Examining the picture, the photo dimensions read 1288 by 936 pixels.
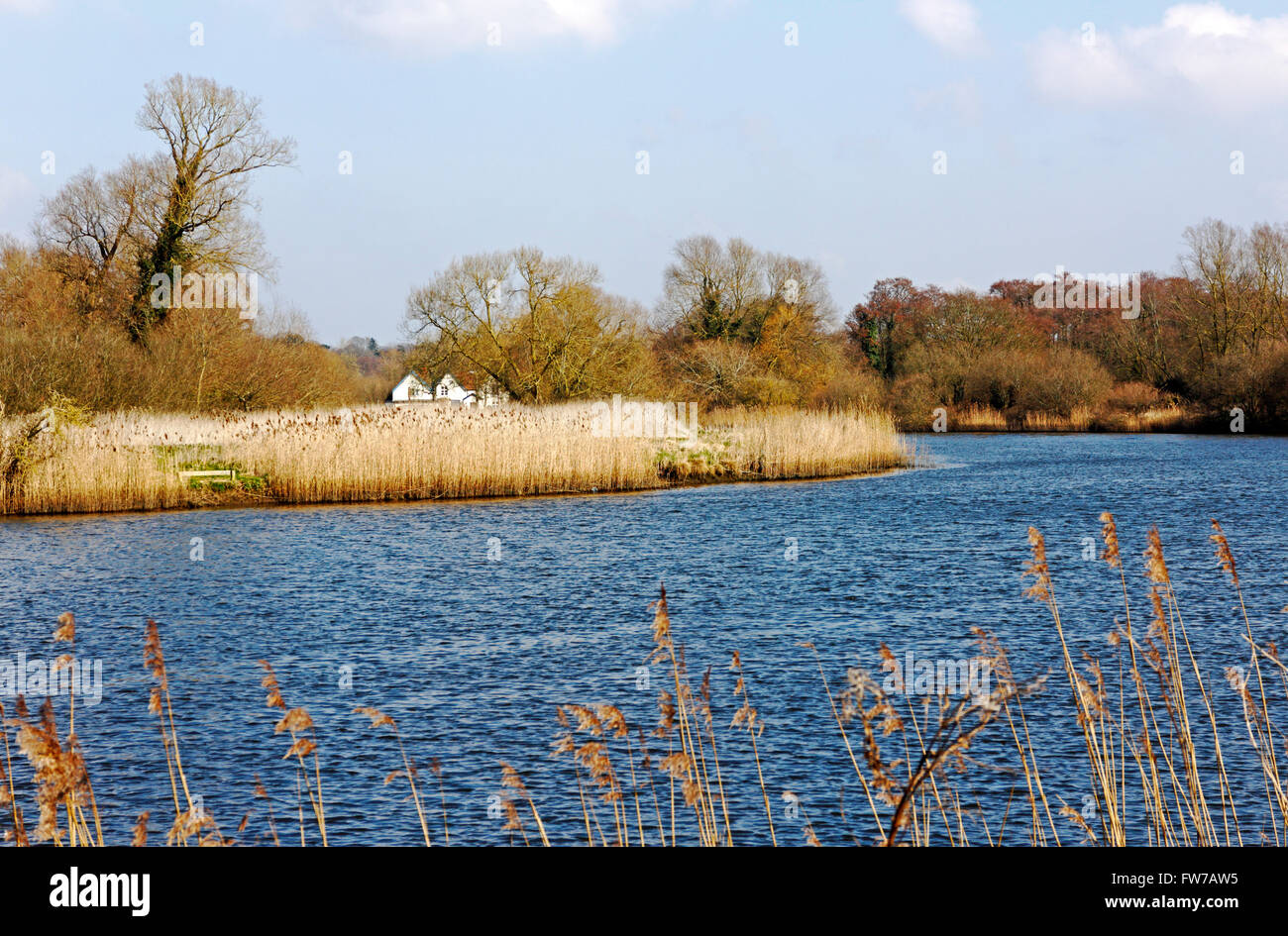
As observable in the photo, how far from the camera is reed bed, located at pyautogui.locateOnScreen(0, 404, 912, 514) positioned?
69.6 ft

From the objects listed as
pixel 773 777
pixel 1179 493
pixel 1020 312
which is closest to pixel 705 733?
pixel 773 777

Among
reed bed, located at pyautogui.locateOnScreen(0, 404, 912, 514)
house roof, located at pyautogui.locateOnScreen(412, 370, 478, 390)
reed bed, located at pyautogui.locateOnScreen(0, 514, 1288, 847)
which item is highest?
house roof, located at pyautogui.locateOnScreen(412, 370, 478, 390)

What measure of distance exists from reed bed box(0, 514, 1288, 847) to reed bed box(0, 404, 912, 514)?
14.2 m

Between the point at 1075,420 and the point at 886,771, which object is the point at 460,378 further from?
the point at 886,771

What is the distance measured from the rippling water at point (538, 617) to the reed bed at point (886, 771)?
9 cm

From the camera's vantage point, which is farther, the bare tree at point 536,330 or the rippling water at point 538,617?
the bare tree at point 536,330

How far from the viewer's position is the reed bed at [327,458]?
21203mm

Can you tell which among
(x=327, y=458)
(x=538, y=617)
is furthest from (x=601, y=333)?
(x=538, y=617)

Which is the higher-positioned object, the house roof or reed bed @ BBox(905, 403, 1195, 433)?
the house roof

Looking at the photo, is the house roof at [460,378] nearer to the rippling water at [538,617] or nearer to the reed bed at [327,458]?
the reed bed at [327,458]

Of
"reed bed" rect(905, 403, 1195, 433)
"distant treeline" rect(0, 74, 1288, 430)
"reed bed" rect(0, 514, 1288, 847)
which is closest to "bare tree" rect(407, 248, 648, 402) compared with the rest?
"distant treeline" rect(0, 74, 1288, 430)

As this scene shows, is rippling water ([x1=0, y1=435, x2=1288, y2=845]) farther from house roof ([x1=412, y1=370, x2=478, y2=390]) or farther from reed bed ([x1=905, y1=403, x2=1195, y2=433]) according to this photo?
reed bed ([x1=905, y1=403, x2=1195, y2=433])

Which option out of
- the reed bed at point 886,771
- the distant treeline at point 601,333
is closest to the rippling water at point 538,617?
the reed bed at point 886,771
